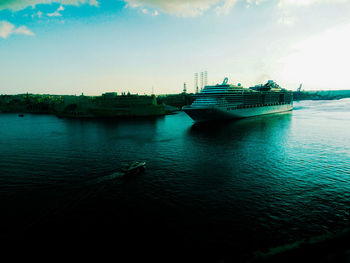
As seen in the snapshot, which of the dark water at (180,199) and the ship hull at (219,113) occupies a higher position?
the ship hull at (219,113)

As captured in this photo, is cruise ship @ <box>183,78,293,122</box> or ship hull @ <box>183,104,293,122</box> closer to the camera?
ship hull @ <box>183,104,293,122</box>

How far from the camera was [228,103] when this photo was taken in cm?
10362

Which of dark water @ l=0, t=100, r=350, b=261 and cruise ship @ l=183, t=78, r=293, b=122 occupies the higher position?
cruise ship @ l=183, t=78, r=293, b=122

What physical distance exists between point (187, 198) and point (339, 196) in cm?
1999

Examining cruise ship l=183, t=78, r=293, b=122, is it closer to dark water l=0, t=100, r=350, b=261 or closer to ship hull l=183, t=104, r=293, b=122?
ship hull l=183, t=104, r=293, b=122

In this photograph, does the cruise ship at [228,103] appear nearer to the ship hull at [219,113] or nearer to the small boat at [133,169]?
the ship hull at [219,113]

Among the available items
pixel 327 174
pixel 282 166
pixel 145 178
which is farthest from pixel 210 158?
pixel 327 174

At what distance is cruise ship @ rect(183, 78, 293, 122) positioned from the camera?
309 ft

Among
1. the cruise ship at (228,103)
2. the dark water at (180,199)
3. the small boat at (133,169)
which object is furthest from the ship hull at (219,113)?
the small boat at (133,169)

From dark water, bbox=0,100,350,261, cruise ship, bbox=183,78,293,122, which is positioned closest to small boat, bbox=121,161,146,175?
dark water, bbox=0,100,350,261

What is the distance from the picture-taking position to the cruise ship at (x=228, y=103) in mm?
94250

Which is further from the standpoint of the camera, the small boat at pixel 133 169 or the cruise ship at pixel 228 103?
the cruise ship at pixel 228 103

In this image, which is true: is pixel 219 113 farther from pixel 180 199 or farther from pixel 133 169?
pixel 180 199

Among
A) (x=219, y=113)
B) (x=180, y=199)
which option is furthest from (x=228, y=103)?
(x=180, y=199)
